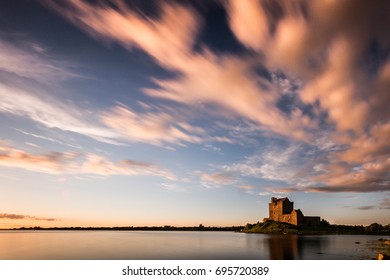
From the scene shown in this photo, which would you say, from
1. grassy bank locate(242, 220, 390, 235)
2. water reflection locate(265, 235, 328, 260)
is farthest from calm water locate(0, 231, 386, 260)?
grassy bank locate(242, 220, 390, 235)

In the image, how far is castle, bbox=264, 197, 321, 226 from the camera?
4114 inches

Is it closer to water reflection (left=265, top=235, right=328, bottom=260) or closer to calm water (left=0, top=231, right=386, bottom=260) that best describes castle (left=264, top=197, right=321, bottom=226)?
calm water (left=0, top=231, right=386, bottom=260)

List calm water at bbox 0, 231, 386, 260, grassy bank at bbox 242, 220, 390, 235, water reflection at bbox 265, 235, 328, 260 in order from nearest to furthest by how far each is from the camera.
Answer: water reflection at bbox 265, 235, 328, 260
calm water at bbox 0, 231, 386, 260
grassy bank at bbox 242, 220, 390, 235

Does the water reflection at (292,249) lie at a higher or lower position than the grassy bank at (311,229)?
lower

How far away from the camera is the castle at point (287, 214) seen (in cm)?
10450

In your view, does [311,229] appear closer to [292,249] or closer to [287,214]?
[287,214]

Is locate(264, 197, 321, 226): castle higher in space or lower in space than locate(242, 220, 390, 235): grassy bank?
higher

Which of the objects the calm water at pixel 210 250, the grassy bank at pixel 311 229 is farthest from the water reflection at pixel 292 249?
the grassy bank at pixel 311 229

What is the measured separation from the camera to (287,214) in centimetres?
10956

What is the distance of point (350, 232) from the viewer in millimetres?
112812

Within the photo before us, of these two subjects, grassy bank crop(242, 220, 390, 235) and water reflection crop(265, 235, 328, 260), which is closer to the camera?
water reflection crop(265, 235, 328, 260)

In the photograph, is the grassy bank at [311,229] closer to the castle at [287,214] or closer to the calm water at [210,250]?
the castle at [287,214]
